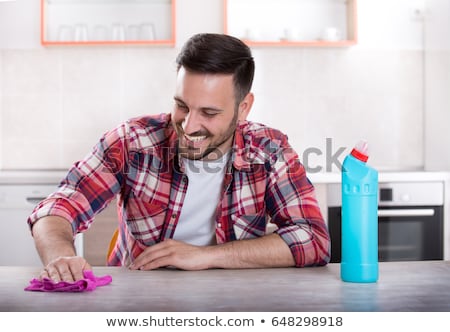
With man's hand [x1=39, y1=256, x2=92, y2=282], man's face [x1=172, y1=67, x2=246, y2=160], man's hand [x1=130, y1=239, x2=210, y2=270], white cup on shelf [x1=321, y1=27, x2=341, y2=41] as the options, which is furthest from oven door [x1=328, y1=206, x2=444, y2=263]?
man's hand [x1=39, y1=256, x2=92, y2=282]

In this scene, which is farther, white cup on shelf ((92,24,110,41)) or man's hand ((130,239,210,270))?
white cup on shelf ((92,24,110,41))

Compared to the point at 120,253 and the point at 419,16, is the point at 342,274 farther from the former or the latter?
the point at 419,16

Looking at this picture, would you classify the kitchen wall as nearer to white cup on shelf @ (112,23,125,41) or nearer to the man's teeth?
white cup on shelf @ (112,23,125,41)

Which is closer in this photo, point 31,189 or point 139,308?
point 139,308

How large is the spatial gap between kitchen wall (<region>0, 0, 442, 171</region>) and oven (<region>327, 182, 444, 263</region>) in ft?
1.62

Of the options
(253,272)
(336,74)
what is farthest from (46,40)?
(253,272)

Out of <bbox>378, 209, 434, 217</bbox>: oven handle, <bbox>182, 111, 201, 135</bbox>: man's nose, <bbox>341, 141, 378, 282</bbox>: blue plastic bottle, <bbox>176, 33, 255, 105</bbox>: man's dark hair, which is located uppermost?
<bbox>176, 33, 255, 105</bbox>: man's dark hair

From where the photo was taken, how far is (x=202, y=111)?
1.40 m

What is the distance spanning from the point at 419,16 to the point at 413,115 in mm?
515

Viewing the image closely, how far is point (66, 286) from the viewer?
969 millimetres

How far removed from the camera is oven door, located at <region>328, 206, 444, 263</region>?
108 inches

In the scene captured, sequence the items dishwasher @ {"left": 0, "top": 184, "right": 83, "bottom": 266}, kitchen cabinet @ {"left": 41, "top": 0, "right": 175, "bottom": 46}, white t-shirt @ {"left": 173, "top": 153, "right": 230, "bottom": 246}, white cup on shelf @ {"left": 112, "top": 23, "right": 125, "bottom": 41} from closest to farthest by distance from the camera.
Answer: white t-shirt @ {"left": 173, "top": 153, "right": 230, "bottom": 246} < dishwasher @ {"left": 0, "top": 184, "right": 83, "bottom": 266} < white cup on shelf @ {"left": 112, "top": 23, "right": 125, "bottom": 41} < kitchen cabinet @ {"left": 41, "top": 0, "right": 175, "bottom": 46}

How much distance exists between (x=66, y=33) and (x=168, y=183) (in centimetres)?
181

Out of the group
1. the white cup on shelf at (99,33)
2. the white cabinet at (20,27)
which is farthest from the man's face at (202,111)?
the white cabinet at (20,27)
